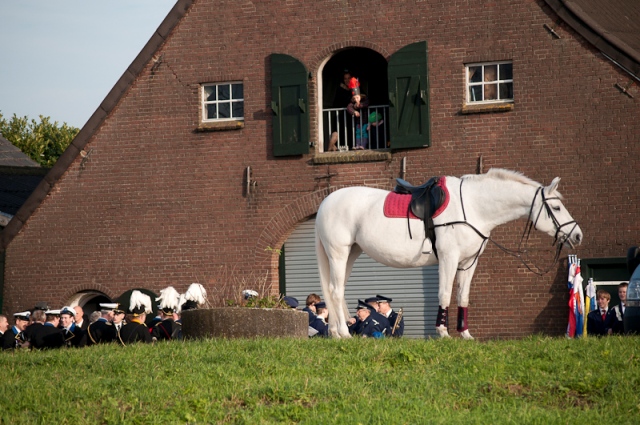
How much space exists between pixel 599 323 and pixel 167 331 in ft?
24.8

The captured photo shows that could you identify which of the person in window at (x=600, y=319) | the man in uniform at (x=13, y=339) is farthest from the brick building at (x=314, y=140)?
the man in uniform at (x=13, y=339)

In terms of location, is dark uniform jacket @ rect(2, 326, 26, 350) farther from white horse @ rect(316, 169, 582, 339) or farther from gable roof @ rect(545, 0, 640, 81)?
gable roof @ rect(545, 0, 640, 81)

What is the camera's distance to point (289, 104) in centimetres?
2522

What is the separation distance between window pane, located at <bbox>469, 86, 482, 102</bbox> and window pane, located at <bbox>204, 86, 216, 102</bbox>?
6199 mm

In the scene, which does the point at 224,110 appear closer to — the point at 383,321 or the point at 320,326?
the point at 320,326

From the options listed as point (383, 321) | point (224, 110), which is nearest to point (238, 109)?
point (224, 110)

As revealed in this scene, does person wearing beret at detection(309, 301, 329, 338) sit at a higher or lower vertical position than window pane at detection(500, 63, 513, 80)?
lower

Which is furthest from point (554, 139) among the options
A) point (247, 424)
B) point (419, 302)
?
point (247, 424)

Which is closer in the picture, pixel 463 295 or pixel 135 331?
pixel 463 295

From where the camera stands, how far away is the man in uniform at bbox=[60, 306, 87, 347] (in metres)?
18.8

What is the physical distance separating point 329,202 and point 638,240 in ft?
28.0

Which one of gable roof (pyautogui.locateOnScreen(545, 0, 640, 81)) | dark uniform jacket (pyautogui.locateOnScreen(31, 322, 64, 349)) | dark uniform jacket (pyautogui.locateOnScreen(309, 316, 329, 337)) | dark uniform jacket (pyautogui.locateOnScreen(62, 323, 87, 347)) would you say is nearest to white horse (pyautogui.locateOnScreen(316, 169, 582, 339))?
dark uniform jacket (pyautogui.locateOnScreen(309, 316, 329, 337))

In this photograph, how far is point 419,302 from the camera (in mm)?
24812

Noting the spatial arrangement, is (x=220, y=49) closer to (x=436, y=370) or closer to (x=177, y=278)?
(x=177, y=278)
